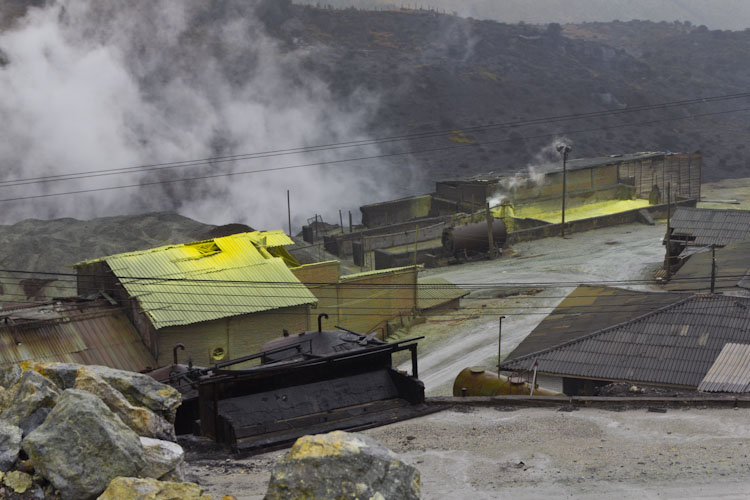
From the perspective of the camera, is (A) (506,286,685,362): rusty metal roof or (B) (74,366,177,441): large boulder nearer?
(B) (74,366,177,441): large boulder

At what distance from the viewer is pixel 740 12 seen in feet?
633

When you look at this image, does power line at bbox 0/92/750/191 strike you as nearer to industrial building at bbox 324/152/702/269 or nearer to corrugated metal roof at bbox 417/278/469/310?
industrial building at bbox 324/152/702/269

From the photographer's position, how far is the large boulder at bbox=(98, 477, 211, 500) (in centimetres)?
600

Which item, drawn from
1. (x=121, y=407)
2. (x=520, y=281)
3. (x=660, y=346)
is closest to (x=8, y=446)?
(x=121, y=407)

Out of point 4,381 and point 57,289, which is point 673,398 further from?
point 57,289

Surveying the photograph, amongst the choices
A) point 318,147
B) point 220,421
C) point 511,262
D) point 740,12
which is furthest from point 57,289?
point 740,12

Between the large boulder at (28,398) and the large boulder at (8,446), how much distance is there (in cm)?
39

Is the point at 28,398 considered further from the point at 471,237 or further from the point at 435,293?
the point at 471,237

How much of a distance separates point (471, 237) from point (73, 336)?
22.5 m

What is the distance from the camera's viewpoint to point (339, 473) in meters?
5.97

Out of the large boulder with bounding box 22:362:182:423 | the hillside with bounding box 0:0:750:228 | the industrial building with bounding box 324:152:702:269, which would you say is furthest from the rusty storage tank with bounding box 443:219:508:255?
the large boulder with bounding box 22:362:182:423

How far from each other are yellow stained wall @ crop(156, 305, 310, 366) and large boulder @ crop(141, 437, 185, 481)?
1624 centimetres

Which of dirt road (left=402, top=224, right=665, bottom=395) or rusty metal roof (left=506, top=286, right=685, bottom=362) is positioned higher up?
rusty metal roof (left=506, top=286, right=685, bottom=362)

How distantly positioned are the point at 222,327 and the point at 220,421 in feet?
44.3
